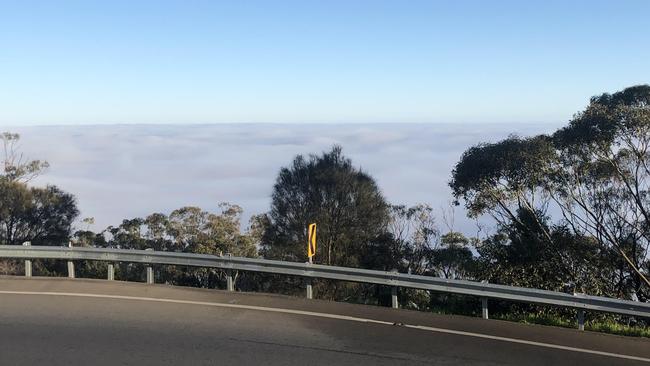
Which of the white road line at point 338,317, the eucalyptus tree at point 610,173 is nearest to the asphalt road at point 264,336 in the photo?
the white road line at point 338,317

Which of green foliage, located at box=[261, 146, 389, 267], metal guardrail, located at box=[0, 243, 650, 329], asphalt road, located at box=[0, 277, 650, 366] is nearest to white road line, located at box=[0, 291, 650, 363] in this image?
asphalt road, located at box=[0, 277, 650, 366]

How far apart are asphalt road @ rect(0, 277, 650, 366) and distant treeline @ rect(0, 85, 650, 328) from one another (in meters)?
2.41

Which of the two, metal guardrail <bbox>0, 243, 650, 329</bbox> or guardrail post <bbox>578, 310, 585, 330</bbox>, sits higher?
metal guardrail <bbox>0, 243, 650, 329</bbox>

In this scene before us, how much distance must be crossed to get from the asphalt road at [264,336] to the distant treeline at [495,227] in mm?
2408

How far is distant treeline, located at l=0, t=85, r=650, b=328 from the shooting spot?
61.9 ft

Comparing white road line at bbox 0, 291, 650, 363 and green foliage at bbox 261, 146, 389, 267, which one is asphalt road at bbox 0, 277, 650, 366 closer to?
white road line at bbox 0, 291, 650, 363

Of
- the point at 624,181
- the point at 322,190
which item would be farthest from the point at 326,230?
the point at 624,181

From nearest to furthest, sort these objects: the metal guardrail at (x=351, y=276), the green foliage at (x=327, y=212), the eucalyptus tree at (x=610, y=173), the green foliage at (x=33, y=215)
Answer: the metal guardrail at (x=351, y=276) < the eucalyptus tree at (x=610, y=173) < the green foliage at (x=327, y=212) < the green foliage at (x=33, y=215)

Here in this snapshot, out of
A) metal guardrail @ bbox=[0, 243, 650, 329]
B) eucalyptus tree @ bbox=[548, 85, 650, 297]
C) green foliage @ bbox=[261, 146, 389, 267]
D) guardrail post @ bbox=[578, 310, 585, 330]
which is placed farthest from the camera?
green foliage @ bbox=[261, 146, 389, 267]

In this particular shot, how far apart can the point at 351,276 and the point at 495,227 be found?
16.7 meters

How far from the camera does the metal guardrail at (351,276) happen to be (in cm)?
838

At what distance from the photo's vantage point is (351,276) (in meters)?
10.1

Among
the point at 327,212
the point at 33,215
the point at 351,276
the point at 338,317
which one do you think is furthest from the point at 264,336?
the point at 33,215

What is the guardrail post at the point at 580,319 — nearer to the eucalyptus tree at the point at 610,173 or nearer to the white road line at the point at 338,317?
the white road line at the point at 338,317
